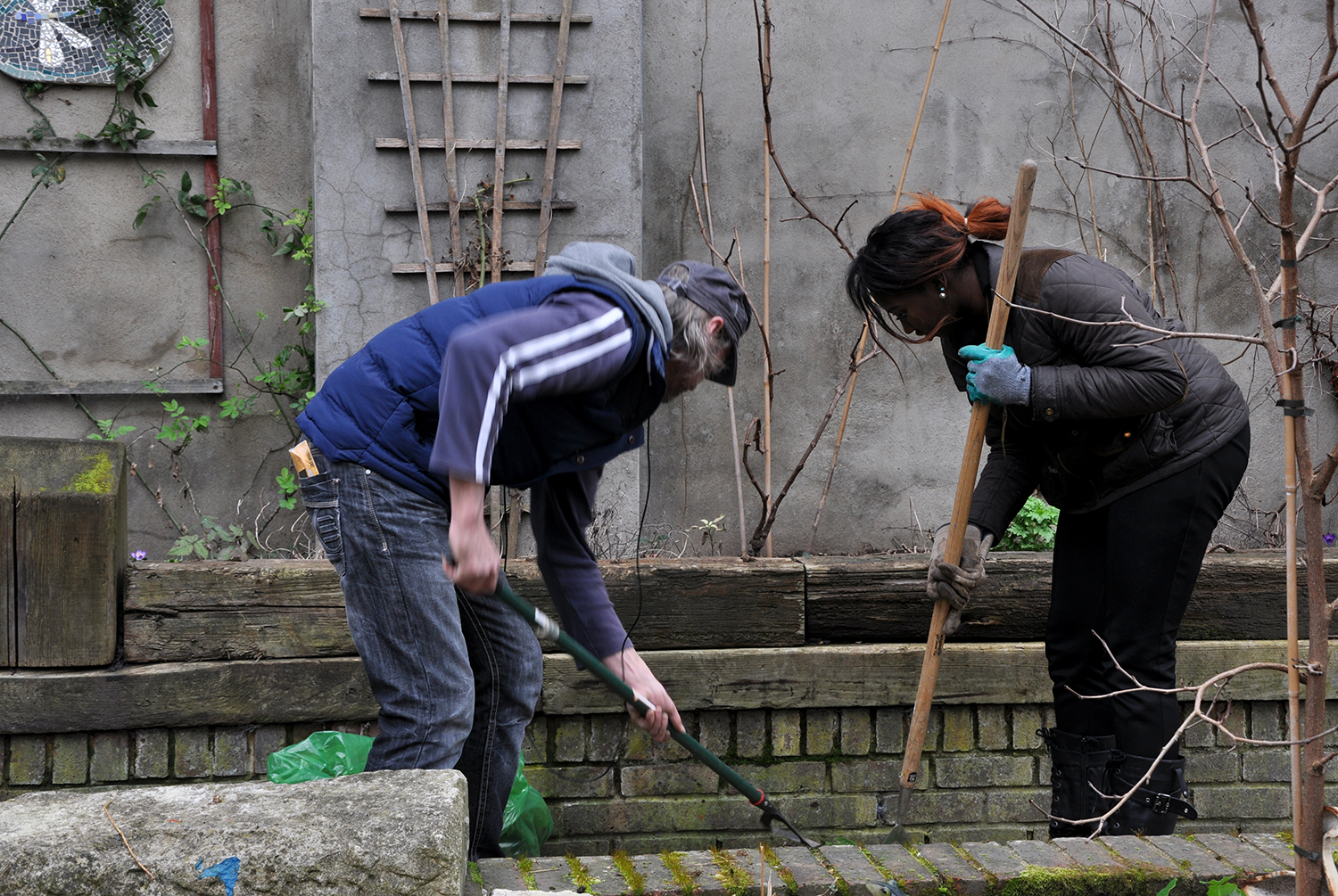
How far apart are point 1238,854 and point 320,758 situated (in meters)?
2.15

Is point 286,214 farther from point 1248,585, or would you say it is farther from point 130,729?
point 1248,585

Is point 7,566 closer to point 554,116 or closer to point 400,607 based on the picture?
point 400,607

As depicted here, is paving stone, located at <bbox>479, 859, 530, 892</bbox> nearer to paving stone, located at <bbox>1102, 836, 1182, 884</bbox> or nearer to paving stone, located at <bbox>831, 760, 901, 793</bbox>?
paving stone, located at <bbox>1102, 836, 1182, 884</bbox>

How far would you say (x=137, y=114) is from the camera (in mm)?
4367

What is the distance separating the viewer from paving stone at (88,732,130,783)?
297 centimetres

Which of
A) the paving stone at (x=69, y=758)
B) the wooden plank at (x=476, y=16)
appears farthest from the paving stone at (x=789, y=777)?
the wooden plank at (x=476, y=16)

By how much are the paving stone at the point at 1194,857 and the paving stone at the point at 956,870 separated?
1.23 feet

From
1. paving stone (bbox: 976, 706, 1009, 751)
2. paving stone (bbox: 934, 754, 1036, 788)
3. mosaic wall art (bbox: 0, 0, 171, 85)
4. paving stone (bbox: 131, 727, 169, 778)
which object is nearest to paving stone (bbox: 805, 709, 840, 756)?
paving stone (bbox: 934, 754, 1036, 788)

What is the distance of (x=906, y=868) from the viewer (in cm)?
186

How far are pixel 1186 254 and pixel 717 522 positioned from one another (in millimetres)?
2533

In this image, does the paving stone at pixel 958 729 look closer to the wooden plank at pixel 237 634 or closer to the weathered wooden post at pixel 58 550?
the wooden plank at pixel 237 634

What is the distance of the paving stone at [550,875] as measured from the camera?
1785 millimetres

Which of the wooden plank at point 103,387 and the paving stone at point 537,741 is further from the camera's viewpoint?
the wooden plank at point 103,387

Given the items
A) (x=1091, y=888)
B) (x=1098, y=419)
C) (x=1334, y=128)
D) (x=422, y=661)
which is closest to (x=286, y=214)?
(x=422, y=661)
